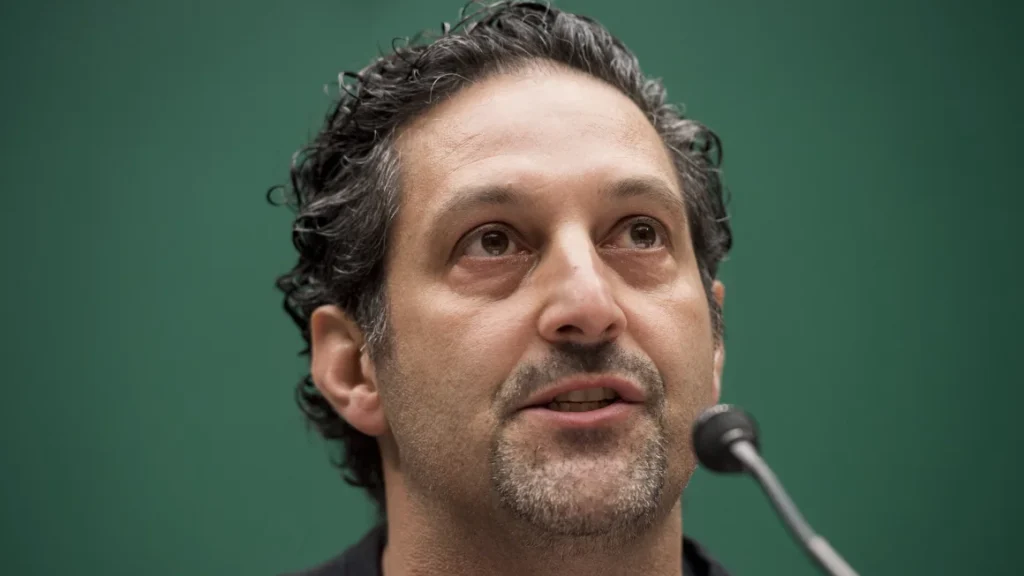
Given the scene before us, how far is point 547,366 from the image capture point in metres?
1.04

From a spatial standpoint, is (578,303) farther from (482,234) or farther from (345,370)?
(345,370)

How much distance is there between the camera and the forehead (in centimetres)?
113

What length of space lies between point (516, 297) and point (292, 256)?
67 centimetres

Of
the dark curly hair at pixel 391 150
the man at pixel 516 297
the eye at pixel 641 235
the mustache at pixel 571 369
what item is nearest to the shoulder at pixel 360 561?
the man at pixel 516 297

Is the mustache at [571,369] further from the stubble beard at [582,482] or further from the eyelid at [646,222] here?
the eyelid at [646,222]

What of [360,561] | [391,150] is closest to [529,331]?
[391,150]

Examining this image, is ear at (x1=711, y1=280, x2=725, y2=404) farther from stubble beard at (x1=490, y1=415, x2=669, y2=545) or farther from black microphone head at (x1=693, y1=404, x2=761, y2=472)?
black microphone head at (x1=693, y1=404, x2=761, y2=472)

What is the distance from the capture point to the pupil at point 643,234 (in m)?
1.18

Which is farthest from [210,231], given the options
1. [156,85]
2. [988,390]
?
[988,390]

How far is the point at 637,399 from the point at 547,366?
102mm

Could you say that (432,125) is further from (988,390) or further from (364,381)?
(988,390)

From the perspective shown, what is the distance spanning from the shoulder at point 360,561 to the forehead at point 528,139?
1.53 feet

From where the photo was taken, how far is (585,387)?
1.03 meters

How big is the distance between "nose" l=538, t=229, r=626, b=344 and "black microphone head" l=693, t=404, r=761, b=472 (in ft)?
0.67
